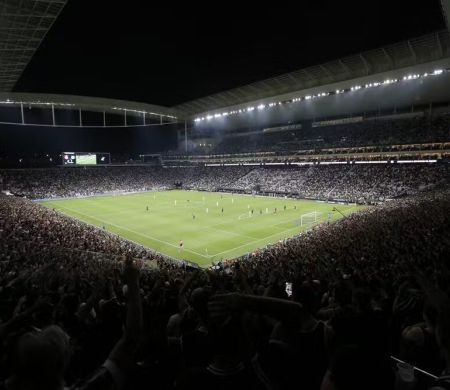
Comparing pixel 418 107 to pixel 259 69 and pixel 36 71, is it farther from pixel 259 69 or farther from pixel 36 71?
pixel 36 71

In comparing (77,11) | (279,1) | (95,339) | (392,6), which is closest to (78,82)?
(77,11)

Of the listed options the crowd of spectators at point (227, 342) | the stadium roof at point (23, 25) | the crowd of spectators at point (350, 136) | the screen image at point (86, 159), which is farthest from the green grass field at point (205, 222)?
the screen image at point (86, 159)

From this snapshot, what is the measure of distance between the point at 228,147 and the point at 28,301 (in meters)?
90.0

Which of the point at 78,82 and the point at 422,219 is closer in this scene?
the point at 422,219

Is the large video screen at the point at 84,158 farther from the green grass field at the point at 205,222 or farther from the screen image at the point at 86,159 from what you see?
the green grass field at the point at 205,222

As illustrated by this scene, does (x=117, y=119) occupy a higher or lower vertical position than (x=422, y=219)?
higher

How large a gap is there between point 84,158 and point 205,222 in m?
50.9

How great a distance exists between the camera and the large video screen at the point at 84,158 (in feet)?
247

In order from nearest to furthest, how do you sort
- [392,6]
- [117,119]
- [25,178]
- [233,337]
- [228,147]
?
[233,337] → [392,6] → [25,178] → [117,119] → [228,147]

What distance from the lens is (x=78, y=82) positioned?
2147 inches

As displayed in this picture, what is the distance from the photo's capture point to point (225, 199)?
60469 mm

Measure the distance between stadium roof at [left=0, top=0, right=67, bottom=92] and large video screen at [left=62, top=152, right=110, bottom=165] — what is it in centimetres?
3917

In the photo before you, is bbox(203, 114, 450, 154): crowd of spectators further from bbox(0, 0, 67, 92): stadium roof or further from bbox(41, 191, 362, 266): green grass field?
bbox(0, 0, 67, 92): stadium roof

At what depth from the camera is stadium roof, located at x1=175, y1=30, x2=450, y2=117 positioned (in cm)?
4166
